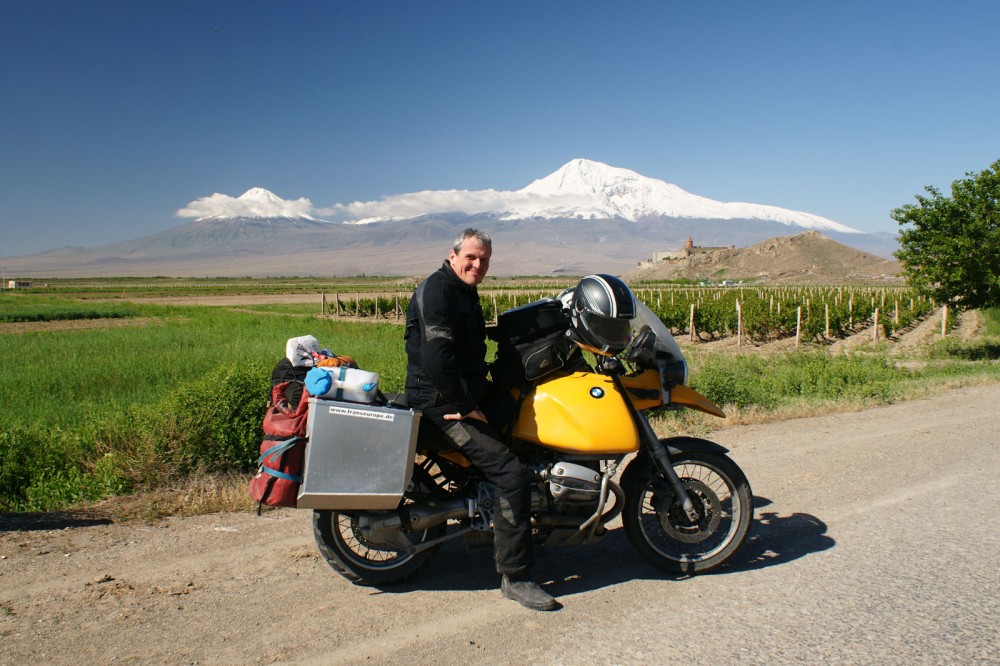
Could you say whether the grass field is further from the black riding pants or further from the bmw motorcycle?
the black riding pants

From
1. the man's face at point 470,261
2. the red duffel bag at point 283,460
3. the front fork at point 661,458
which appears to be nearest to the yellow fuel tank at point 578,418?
the front fork at point 661,458

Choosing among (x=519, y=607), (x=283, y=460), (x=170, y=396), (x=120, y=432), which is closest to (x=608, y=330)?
(x=519, y=607)

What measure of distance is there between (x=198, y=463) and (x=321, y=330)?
862 inches

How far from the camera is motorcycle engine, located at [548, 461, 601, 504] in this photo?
3771 millimetres

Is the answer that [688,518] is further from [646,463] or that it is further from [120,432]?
[120,432]

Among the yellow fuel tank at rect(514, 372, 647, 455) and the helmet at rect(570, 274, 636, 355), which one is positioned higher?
the helmet at rect(570, 274, 636, 355)

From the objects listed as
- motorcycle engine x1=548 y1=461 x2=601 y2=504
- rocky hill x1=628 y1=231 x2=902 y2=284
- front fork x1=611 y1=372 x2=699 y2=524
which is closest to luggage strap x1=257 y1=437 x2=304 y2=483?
motorcycle engine x1=548 y1=461 x2=601 y2=504

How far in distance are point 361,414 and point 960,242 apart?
1942 cm

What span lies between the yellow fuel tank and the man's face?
0.67 m

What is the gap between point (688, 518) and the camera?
408cm

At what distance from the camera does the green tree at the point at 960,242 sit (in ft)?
61.0

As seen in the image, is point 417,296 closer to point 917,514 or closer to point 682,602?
point 682,602

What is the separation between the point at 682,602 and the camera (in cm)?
368

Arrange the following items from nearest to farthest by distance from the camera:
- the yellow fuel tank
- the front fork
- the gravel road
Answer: the gravel road
the yellow fuel tank
the front fork
